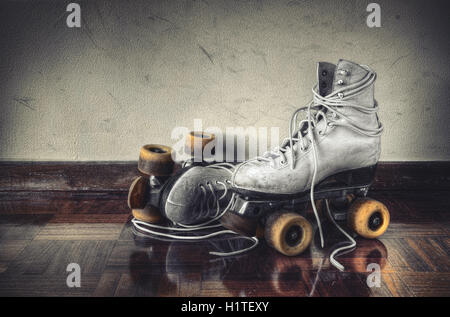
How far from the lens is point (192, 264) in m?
0.98

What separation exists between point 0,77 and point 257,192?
84cm

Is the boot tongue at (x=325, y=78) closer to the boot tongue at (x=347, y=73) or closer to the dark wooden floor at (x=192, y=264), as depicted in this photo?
the boot tongue at (x=347, y=73)

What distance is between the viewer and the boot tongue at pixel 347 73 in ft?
3.35

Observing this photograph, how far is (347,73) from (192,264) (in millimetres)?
557

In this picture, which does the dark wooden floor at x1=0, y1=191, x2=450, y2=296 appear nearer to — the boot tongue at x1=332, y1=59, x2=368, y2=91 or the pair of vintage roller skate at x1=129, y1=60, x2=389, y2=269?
the pair of vintage roller skate at x1=129, y1=60, x2=389, y2=269

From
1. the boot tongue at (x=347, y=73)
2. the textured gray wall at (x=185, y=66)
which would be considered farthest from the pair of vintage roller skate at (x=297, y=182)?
the textured gray wall at (x=185, y=66)

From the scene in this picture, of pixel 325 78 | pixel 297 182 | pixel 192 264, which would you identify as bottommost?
pixel 192 264

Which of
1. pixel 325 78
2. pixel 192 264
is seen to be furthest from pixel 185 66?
pixel 192 264

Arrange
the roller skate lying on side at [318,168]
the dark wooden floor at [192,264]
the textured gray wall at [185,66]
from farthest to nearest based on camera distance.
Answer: the textured gray wall at [185,66] < the roller skate lying on side at [318,168] < the dark wooden floor at [192,264]

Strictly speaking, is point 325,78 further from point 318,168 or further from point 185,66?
point 185,66

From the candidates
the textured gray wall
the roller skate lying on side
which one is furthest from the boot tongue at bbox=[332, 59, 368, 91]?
the textured gray wall

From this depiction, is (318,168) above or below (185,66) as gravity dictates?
below

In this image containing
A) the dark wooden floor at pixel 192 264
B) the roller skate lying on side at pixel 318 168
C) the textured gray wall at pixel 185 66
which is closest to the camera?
the dark wooden floor at pixel 192 264
